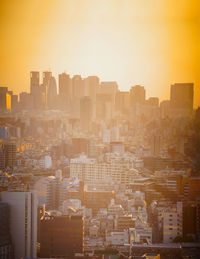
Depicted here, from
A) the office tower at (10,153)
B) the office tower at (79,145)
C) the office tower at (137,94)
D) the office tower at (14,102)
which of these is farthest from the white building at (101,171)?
the office tower at (14,102)

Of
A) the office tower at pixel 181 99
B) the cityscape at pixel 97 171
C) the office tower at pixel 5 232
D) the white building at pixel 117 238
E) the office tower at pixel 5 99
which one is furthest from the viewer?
the office tower at pixel 181 99

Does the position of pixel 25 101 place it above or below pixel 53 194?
Result: above

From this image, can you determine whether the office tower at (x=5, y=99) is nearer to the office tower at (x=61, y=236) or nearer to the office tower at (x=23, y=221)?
the office tower at (x=23, y=221)

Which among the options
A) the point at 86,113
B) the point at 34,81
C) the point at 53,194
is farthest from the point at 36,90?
the point at 53,194

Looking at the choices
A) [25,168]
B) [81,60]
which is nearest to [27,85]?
[81,60]

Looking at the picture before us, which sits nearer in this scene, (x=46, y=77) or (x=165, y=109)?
(x=46, y=77)

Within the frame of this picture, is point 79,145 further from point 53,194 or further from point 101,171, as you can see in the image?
point 53,194

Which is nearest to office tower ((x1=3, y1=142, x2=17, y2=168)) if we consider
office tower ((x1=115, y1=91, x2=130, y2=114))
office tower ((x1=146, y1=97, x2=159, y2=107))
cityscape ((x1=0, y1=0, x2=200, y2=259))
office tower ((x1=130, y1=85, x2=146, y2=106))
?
cityscape ((x1=0, y1=0, x2=200, y2=259))
